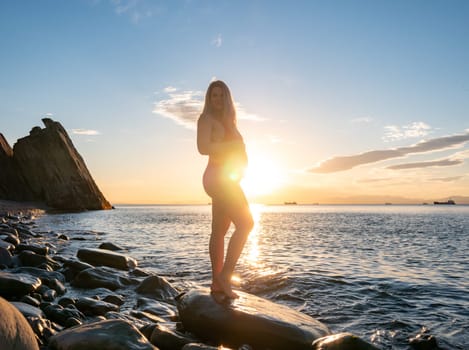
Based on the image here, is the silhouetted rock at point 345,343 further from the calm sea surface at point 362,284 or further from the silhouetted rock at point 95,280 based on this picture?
the silhouetted rock at point 95,280

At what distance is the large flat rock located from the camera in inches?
197

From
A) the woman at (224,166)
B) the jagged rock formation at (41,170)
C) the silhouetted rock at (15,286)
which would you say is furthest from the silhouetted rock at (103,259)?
the jagged rock formation at (41,170)

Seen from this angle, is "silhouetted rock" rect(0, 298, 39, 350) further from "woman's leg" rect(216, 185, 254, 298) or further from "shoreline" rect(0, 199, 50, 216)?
"shoreline" rect(0, 199, 50, 216)

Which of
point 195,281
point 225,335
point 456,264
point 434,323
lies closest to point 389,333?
point 434,323

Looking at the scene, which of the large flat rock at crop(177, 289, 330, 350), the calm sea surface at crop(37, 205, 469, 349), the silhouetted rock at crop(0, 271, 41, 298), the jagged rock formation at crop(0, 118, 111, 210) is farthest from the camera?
the jagged rock formation at crop(0, 118, 111, 210)

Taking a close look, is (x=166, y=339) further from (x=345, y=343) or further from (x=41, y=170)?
(x=41, y=170)

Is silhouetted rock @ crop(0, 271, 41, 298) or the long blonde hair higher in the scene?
the long blonde hair

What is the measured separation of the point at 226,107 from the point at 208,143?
2.08 feet

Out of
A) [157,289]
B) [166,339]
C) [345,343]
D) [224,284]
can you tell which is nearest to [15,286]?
[157,289]

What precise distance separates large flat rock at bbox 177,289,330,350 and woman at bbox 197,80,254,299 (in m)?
0.45

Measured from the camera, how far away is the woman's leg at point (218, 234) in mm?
5344

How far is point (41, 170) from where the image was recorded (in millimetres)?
64375

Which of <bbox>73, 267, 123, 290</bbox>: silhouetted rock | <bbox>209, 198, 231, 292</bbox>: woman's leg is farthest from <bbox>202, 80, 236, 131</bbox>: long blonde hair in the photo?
<bbox>73, 267, 123, 290</bbox>: silhouetted rock

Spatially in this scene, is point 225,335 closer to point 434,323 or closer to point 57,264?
point 434,323
